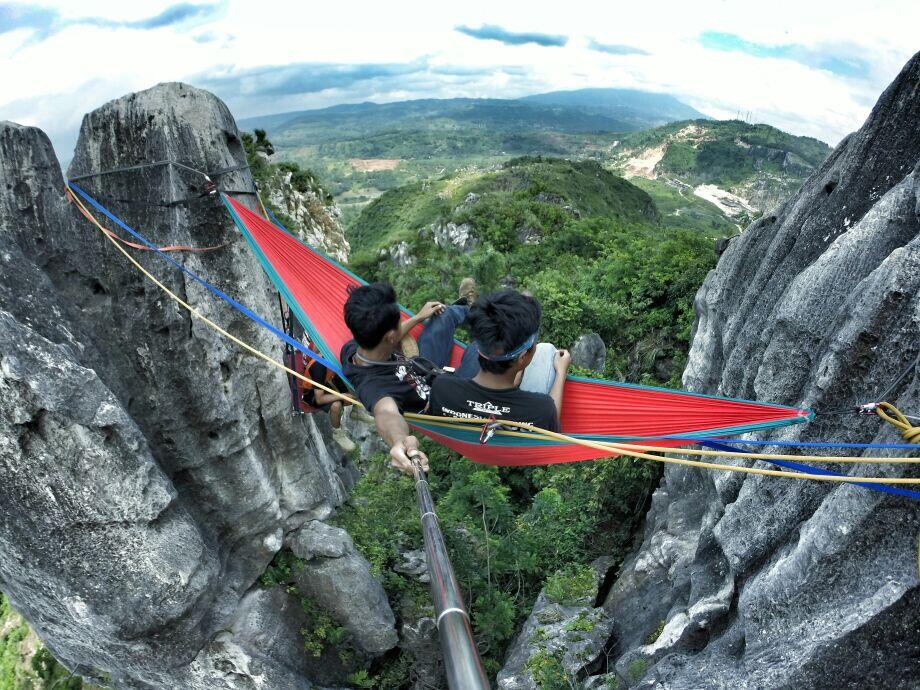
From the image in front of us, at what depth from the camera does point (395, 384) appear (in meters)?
3.19

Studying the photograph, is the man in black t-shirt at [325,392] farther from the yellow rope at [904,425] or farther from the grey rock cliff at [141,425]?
the yellow rope at [904,425]

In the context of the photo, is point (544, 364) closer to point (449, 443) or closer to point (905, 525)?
point (449, 443)

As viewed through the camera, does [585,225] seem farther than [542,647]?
Yes

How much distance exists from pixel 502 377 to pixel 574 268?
370 inches

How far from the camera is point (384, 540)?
212 inches

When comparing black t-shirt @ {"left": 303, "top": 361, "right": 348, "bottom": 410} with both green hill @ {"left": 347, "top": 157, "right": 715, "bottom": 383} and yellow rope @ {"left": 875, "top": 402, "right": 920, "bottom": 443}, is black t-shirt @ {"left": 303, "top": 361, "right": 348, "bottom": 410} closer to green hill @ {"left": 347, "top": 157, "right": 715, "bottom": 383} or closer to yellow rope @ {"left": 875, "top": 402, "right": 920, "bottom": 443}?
yellow rope @ {"left": 875, "top": 402, "right": 920, "bottom": 443}

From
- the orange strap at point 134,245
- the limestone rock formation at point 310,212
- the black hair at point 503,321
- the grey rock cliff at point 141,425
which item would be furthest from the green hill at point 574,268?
the orange strap at point 134,245

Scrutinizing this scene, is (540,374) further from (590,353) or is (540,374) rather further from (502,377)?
(590,353)

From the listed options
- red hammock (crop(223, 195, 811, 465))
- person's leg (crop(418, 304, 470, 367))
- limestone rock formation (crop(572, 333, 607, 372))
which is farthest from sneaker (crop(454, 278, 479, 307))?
limestone rock formation (crop(572, 333, 607, 372))

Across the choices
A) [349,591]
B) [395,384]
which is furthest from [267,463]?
[395,384]

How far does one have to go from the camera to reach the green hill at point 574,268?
7.84 m

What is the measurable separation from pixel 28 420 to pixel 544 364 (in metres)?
3.11

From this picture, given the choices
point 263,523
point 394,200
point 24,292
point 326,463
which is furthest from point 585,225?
point 394,200

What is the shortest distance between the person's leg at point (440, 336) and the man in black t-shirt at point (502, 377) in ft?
2.25
